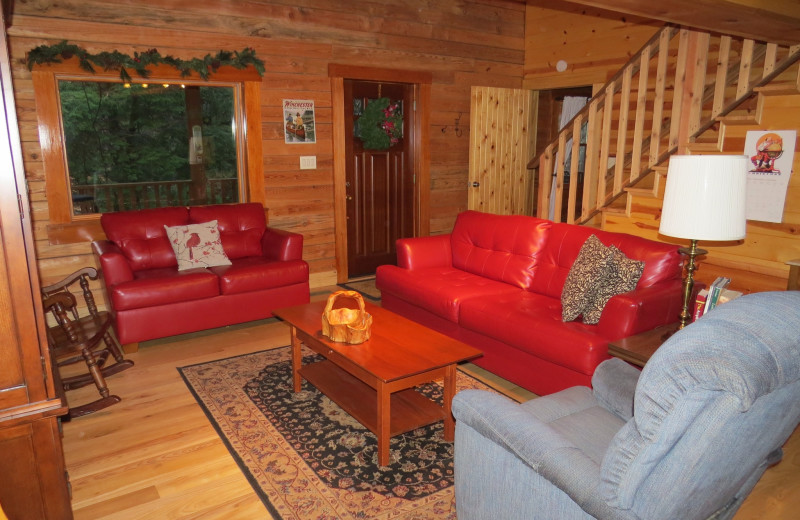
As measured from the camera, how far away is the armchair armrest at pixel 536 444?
4.89 ft

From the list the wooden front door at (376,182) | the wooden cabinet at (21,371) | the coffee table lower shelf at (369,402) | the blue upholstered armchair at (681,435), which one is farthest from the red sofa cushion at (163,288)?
the blue upholstered armchair at (681,435)

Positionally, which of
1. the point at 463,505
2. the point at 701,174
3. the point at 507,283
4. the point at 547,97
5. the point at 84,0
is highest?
the point at 84,0

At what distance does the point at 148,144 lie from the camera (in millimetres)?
4883

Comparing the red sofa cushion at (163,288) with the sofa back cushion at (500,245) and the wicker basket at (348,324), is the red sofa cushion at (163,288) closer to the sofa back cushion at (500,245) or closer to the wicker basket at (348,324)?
the wicker basket at (348,324)

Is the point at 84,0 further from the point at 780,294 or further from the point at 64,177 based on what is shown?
the point at 780,294

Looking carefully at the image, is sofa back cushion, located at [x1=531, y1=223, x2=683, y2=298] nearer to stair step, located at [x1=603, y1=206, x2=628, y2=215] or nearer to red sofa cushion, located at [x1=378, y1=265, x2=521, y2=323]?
red sofa cushion, located at [x1=378, y1=265, x2=521, y2=323]

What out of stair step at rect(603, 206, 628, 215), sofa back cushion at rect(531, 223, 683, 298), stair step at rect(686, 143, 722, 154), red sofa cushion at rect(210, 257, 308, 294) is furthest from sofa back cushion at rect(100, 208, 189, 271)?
stair step at rect(686, 143, 722, 154)

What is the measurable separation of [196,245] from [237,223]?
492mm

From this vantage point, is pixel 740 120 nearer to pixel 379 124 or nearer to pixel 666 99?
pixel 666 99

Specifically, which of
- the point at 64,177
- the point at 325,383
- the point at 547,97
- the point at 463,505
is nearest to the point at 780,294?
the point at 463,505

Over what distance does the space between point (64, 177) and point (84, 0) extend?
135 cm

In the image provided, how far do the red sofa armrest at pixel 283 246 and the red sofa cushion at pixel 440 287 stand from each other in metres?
0.79

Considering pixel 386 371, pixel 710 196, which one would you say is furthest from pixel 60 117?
pixel 710 196

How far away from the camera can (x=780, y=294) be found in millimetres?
1577
